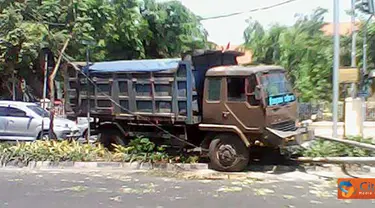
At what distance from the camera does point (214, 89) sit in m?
10.7

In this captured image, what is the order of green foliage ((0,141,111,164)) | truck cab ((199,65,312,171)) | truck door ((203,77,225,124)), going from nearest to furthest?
truck cab ((199,65,312,171)) < truck door ((203,77,225,124)) < green foliage ((0,141,111,164))

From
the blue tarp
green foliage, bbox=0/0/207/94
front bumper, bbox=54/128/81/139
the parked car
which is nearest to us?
the blue tarp

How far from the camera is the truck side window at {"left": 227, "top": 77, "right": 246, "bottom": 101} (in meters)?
10.5

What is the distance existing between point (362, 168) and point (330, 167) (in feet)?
2.21

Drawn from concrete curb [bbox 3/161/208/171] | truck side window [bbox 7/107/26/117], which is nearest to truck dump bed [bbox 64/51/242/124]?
concrete curb [bbox 3/161/208/171]

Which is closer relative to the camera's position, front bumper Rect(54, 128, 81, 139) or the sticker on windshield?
the sticker on windshield

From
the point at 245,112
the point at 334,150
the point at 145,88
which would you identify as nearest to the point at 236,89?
the point at 245,112

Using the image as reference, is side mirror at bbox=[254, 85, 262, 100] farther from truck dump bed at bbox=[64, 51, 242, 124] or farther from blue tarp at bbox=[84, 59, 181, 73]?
blue tarp at bbox=[84, 59, 181, 73]

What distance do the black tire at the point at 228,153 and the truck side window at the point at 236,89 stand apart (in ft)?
2.80

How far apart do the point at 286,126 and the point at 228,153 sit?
1454 millimetres

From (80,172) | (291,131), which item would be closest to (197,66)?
(291,131)

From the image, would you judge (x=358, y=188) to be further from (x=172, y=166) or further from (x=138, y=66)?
(x=138, y=66)

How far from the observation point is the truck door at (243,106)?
10273mm

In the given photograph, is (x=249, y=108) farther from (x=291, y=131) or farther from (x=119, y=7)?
(x=119, y=7)
